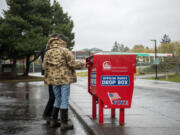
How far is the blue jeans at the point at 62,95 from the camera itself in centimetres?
526

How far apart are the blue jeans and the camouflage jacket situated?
14 cm

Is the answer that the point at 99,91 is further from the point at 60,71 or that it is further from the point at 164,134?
the point at 164,134

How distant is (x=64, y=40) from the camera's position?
18.3ft

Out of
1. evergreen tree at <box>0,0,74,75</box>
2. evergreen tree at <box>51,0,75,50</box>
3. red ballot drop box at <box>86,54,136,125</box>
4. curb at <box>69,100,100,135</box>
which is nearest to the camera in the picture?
curb at <box>69,100,100,135</box>

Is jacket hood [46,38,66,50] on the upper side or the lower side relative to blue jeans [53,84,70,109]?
upper

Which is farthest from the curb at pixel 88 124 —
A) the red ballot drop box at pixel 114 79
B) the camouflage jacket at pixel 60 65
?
the camouflage jacket at pixel 60 65

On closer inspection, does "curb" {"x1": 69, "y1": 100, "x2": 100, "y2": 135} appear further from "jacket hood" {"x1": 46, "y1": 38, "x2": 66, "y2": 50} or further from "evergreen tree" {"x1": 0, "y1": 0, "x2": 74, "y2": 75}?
"evergreen tree" {"x1": 0, "y1": 0, "x2": 74, "y2": 75}

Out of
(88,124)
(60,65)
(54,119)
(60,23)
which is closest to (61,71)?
(60,65)

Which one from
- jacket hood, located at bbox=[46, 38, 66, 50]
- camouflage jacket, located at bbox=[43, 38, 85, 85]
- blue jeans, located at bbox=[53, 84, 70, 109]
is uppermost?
jacket hood, located at bbox=[46, 38, 66, 50]

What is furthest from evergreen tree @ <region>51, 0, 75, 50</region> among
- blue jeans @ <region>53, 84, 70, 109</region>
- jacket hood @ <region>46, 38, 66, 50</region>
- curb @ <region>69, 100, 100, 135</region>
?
blue jeans @ <region>53, 84, 70, 109</region>

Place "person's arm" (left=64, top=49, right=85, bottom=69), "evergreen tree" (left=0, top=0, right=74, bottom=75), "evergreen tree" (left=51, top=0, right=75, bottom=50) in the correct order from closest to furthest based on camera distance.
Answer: "person's arm" (left=64, top=49, right=85, bottom=69)
"evergreen tree" (left=0, top=0, right=74, bottom=75)
"evergreen tree" (left=51, top=0, right=75, bottom=50)

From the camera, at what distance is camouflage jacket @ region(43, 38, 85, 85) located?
17.2 feet

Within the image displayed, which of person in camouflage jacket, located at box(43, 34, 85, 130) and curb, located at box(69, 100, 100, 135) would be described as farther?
person in camouflage jacket, located at box(43, 34, 85, 130)

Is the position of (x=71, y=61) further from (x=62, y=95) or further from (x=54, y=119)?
(x=54, y=119)
